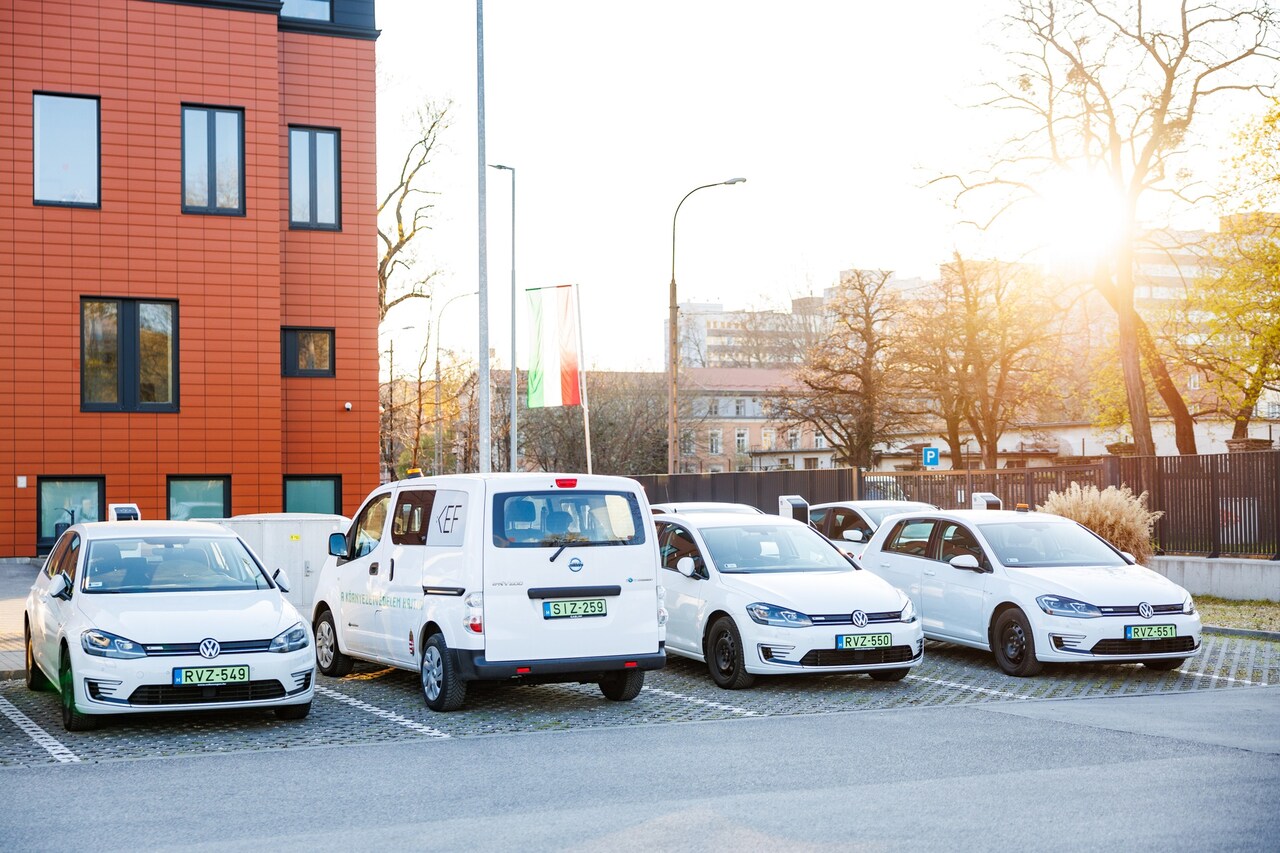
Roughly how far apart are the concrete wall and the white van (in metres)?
12.4

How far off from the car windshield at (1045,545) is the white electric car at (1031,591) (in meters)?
0.01

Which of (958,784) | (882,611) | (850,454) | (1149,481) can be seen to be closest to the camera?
(958,784)

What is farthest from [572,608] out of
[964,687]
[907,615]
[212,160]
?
[212,160]

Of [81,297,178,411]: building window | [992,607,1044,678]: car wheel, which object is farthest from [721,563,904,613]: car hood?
[81,297,178,411]: building window

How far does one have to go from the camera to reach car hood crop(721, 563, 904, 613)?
12609 millimetres

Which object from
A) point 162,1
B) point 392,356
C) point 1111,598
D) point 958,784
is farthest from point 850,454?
point 958,784

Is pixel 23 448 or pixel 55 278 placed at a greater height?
pixel 55 278

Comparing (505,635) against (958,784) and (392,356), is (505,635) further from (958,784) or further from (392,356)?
(392,356)

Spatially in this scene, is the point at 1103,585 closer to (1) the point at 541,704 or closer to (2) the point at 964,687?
(2) the point at 964,687

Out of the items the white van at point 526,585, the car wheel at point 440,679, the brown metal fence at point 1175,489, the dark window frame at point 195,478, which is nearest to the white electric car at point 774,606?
the white van at point 526,585

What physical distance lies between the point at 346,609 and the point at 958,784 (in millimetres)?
6764

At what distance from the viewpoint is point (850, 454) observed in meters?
62.9

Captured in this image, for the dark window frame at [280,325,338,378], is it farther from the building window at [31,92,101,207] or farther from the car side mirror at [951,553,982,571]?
the car side mirror at [951,553,982,571]

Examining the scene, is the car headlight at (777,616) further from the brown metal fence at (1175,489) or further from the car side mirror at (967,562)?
the brown metal fence at (1175,489)
